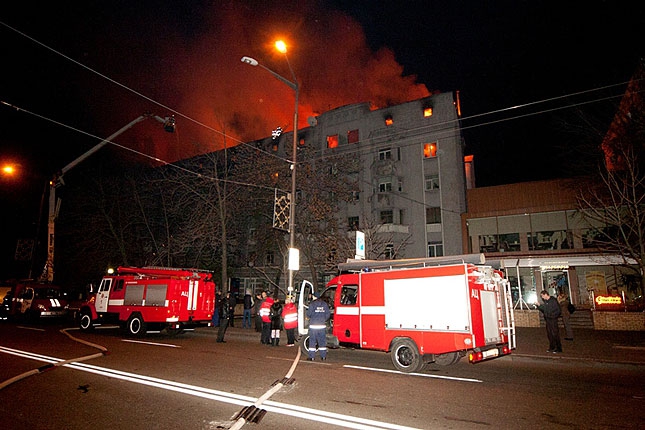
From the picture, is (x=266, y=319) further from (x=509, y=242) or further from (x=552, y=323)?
(x=509, y=242)

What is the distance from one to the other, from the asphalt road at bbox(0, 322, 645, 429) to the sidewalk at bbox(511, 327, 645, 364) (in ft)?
1.27

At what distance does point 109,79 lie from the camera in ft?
38.9

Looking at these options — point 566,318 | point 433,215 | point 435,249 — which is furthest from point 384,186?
point 566,318

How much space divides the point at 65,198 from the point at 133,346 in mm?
25898

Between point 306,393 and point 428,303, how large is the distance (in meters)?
3.66

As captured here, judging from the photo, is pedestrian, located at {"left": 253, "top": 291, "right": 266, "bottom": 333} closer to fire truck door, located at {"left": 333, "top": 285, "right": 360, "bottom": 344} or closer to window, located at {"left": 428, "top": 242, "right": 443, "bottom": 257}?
fire truck door, located at {"left": 333, "top": 285, "right": 360, "bottom": 344}

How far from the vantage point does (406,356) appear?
29.9ft

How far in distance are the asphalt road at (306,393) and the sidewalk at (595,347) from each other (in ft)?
1.27

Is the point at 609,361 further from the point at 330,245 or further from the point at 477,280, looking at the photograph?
the point at 330,245

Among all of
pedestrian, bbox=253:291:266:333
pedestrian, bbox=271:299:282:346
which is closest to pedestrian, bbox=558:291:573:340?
pedestrian, bbox=271:299:282:346

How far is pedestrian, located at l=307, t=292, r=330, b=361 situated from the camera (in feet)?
34.0

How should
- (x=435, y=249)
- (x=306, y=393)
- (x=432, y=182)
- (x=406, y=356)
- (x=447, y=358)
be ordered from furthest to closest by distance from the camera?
1. (x=432, y=182)
2. (x=435, y=249)
3. (x=447, y=358)
4. (x=406, y=356)
5. (x=306, y=393)

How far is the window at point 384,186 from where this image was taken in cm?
3416

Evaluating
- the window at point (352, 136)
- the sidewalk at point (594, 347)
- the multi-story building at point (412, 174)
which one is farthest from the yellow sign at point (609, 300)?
the window at point (352, 136)
